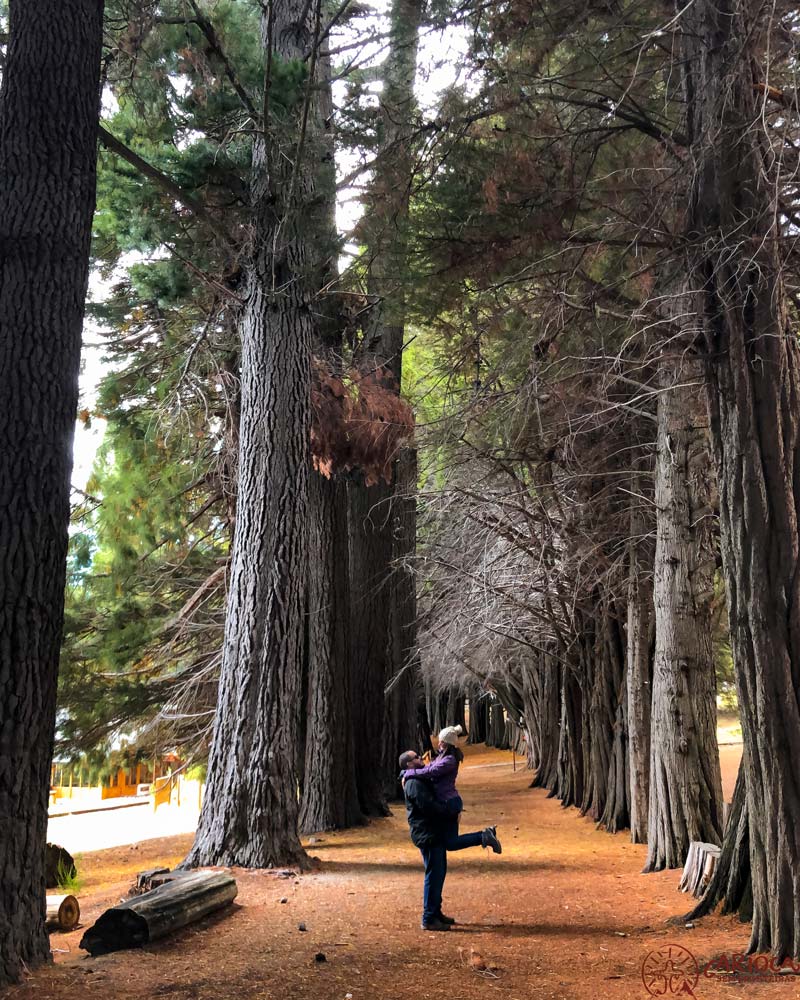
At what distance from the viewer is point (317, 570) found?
13.4 meters

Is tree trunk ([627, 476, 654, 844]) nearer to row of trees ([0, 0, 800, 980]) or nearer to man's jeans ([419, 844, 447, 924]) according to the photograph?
row of trees ([0, 0, 800, 980])

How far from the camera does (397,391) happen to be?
48.4 feet

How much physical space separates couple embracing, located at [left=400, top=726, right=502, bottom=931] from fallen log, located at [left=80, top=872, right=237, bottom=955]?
1.64 metres

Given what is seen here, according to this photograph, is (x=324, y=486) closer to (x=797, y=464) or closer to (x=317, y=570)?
(x=317, y=570)

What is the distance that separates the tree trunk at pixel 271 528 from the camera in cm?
906

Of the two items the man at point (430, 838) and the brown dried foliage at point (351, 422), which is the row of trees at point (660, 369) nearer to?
the brown dried foliage at point (351, 422)

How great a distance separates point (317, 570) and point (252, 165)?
5899mm

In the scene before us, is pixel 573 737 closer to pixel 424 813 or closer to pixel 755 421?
pixel 424 813

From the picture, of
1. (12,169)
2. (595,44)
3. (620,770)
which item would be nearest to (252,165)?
(595,44)

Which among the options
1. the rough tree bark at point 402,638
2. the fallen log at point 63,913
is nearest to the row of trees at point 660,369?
the rough tree bark at point 402,638

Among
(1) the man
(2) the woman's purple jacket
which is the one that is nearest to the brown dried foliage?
(2) the woman's purple jacket

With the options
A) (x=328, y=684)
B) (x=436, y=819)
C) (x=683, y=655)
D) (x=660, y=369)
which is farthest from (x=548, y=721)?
(x=436, y=819)

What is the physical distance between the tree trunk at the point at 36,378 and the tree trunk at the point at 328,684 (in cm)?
754

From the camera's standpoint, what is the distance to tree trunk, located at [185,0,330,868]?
9062 mm
